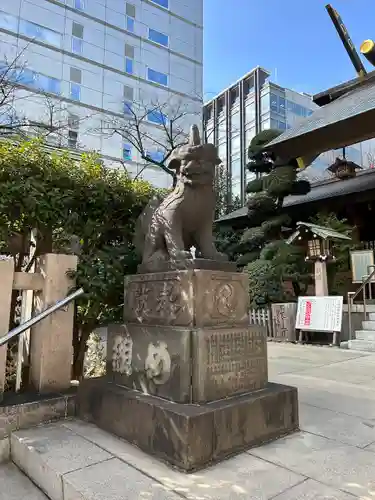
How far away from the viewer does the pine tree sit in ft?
32.9

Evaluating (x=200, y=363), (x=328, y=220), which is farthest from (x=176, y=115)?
(x=200, y=363)

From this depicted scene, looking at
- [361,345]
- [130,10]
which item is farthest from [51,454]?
[130,10]

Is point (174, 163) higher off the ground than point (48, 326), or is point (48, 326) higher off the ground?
point (174, 163)

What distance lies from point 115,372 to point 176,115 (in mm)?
16166

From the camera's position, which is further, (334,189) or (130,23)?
(130,23)

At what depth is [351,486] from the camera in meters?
1.85

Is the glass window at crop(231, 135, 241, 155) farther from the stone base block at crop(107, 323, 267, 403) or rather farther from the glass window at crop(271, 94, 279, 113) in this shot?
the stone base block at crop(107, 323, 267, 403)

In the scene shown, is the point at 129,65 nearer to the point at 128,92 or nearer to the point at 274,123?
the point at 128,92

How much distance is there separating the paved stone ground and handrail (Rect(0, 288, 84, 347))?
2.37 ft

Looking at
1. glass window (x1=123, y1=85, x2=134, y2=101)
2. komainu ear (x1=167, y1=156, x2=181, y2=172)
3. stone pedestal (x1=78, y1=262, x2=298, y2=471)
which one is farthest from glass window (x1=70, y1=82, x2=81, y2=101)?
stone pedestal (x1=78, y1=262, x2=298, y2=471)

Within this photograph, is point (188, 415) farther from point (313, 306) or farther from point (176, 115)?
point (176, 115)

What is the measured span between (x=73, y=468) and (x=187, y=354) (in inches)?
36.0

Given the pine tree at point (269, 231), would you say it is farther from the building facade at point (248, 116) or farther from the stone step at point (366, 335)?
the building facade at point (248, 116)

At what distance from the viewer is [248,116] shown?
109ft
